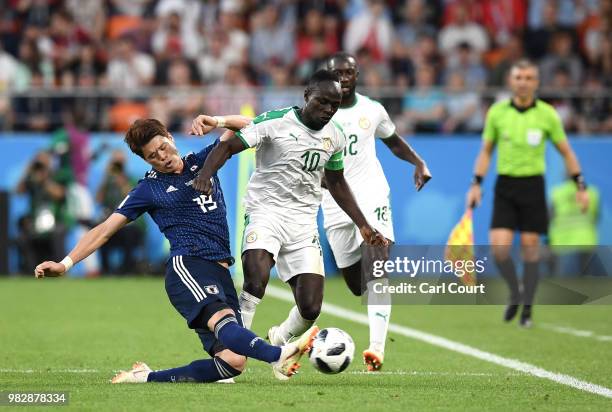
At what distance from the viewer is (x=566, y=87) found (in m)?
20.0

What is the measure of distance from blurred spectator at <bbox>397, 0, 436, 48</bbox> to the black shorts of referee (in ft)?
26.6

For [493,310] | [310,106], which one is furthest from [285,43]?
[310,106]

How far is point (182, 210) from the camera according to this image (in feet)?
27.3

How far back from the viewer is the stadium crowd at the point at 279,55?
1962 cm

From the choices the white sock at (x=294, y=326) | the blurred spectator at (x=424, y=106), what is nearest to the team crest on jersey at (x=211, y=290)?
the white sock at (x=294, y=326)

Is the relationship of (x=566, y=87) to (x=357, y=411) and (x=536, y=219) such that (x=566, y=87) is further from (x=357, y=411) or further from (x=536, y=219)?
(x=357, y=411)

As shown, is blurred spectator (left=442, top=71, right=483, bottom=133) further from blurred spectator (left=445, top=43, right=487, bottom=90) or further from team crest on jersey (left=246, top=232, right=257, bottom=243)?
team crest on jersey (left=246, top=232, right=257, bottom=243)

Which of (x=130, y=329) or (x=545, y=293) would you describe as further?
(x=545, y=293)

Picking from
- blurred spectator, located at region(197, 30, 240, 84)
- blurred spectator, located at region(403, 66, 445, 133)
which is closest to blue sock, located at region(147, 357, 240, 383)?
Result: blurred spectator, located at region(403, 66, 445, 133)

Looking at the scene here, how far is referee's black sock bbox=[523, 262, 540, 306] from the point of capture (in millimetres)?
13422

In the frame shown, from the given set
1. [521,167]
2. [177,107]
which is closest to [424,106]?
[177,107]

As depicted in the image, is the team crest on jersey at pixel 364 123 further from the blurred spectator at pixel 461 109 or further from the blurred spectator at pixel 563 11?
the blurred spectator at pixel 563 11

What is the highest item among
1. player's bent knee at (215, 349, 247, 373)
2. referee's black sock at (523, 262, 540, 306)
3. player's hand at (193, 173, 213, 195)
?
player's hand at (193, 173, 213, 195)

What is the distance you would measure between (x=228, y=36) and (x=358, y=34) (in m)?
2.11
